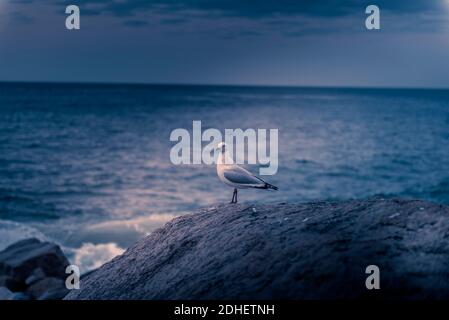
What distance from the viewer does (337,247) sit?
15.4 feet

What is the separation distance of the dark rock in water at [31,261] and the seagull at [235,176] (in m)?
8.65

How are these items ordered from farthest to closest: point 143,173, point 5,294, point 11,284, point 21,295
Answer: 1. point 143,173
2. point 11,284
3. point 21,295
4. point 5,294

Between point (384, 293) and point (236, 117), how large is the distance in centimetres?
8633

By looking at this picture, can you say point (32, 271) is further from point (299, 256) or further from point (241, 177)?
point (299, 256)

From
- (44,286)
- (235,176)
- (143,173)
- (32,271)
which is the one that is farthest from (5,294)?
(143,173)

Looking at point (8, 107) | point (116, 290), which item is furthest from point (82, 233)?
point (8, 107)

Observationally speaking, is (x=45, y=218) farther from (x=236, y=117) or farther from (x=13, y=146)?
(x=236, y=117)

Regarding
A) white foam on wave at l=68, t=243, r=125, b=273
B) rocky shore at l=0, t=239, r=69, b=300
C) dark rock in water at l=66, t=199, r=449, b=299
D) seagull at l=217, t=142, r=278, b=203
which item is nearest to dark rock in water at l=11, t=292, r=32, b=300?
rocky shore at l=0, t=239, r=69, b=300

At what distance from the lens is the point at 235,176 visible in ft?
23.0

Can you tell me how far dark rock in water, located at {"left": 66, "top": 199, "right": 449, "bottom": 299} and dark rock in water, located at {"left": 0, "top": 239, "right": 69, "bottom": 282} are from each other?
8.63m

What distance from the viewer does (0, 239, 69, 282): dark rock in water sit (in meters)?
13.9

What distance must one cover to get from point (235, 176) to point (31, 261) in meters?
9.11

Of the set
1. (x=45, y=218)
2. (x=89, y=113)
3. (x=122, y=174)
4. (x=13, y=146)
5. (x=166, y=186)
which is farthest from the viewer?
(x=89, y=113)

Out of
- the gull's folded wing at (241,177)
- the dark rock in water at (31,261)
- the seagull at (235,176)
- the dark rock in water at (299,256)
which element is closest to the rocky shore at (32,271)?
the dark rock in water at (31,261)
